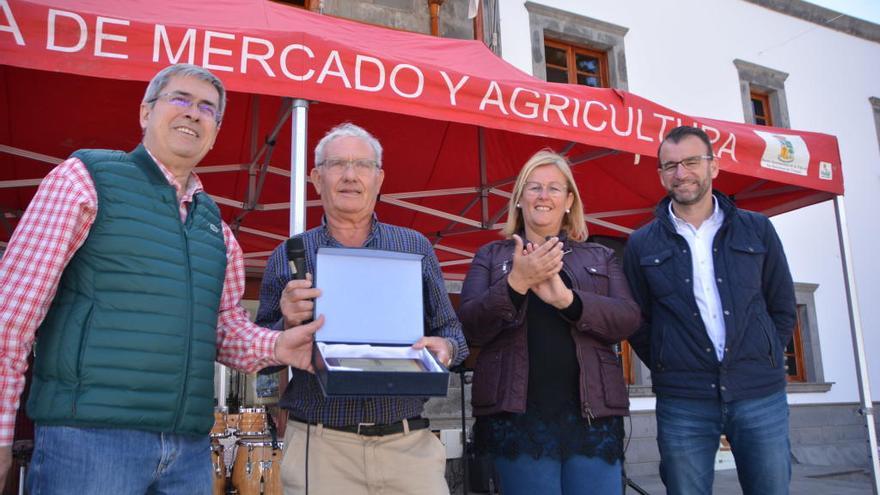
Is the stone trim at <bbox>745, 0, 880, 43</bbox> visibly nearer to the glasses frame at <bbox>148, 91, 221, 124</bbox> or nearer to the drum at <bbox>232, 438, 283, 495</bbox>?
the drum at <bbox>232, 438, 283, 495</bbox>

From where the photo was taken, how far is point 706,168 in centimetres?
258

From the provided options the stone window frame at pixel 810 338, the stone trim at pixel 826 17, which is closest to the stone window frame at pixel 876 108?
the stone trim at pixel 826 17

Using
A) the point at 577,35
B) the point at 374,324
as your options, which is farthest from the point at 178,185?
the point at 577,35

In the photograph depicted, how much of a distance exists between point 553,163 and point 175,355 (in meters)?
1.32

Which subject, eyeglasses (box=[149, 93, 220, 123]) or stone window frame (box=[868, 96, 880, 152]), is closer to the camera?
eyeglasses (box=[149, 93, 220, 123])

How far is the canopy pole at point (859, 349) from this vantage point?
12.5 feet

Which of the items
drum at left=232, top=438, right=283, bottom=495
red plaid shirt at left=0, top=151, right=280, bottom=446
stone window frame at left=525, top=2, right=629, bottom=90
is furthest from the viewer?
stone window frame at left=525, top=2, right=629, bottom=90

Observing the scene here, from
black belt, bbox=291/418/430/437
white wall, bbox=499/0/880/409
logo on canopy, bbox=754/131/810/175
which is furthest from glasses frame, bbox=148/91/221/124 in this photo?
white wall, bbox=499/0/880/409

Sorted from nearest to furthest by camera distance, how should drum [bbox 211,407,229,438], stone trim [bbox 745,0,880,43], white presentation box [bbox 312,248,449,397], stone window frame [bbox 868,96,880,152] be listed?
white presentation box [bbox 312,248,449,397] < drum [bbox 211,407,229,438] < stone trim [bbox 745,0,880,43] < stone window frame [bbox 868,96,880,152]

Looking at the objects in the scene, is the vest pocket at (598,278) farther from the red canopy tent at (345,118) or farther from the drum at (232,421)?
the drum at (232,421)

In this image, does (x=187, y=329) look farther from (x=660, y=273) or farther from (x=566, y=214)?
(x=660, y=273)

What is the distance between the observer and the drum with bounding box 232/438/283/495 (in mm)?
4691

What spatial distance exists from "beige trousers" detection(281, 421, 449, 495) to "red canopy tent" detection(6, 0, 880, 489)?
43.3 inches

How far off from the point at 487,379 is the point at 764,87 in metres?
10.3
